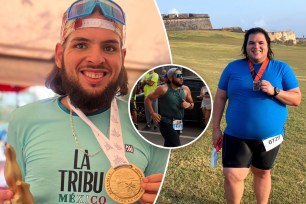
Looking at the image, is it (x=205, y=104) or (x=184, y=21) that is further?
(x=184, y=21)

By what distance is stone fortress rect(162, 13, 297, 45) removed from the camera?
34.6 m

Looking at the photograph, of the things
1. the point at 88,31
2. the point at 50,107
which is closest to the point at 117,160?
the point at 50,107

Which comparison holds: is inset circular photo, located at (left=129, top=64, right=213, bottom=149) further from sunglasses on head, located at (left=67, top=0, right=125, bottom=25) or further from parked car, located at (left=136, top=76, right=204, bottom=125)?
sunglasses on head, located at (left=67, top=0, right=125, bottom=25)

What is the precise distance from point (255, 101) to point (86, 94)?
1618 millimetres

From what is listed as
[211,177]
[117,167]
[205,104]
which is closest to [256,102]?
[205,104]

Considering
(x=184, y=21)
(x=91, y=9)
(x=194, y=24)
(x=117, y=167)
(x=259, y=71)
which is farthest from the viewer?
(x=194, y=24)

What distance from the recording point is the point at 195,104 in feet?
6.68

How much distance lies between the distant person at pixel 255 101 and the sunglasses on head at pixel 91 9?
1473mm

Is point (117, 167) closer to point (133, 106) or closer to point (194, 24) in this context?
point (133, 106)

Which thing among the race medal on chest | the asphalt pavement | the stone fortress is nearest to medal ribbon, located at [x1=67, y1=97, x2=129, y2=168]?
the race medal on chest

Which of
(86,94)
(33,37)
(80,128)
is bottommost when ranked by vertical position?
(80,128)

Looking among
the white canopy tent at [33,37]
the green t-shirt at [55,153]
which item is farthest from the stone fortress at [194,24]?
the green t-shirt at [55,153]

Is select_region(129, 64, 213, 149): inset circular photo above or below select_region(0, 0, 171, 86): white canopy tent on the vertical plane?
below

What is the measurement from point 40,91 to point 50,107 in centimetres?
8
